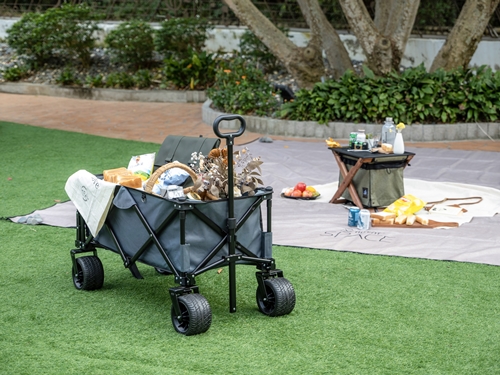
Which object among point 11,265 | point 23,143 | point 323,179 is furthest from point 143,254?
point 23,143

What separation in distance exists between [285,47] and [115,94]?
4.38 m

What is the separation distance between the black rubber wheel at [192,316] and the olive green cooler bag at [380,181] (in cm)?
307

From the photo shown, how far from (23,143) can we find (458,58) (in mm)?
6371

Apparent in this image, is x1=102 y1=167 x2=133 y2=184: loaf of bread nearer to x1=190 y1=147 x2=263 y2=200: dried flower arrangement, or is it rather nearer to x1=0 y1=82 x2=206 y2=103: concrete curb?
x1=190 y1=147 x2=263 y2=200: dried flower arrangement

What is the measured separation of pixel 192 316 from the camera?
12.9 feet

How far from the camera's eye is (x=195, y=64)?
14.2 m

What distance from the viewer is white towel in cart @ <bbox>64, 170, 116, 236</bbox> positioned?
4.49m

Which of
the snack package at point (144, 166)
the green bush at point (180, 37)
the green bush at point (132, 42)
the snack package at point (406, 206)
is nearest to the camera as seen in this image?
the snack package at point (144, 166)

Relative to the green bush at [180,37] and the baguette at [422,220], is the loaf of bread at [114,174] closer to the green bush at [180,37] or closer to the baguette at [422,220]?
the baguette at [422,220]

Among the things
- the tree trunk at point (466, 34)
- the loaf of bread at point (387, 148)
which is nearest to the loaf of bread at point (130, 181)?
the loaf of bread at point (387, 148)

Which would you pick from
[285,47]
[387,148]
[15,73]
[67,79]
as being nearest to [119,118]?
[285,47]

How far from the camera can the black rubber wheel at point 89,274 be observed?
4688 mm

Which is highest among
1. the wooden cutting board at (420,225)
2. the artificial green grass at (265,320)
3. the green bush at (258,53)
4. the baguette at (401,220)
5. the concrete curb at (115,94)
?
the green bush at (258,53)

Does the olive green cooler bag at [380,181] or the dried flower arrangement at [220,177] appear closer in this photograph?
the dried flower arrangement at [220,177]
